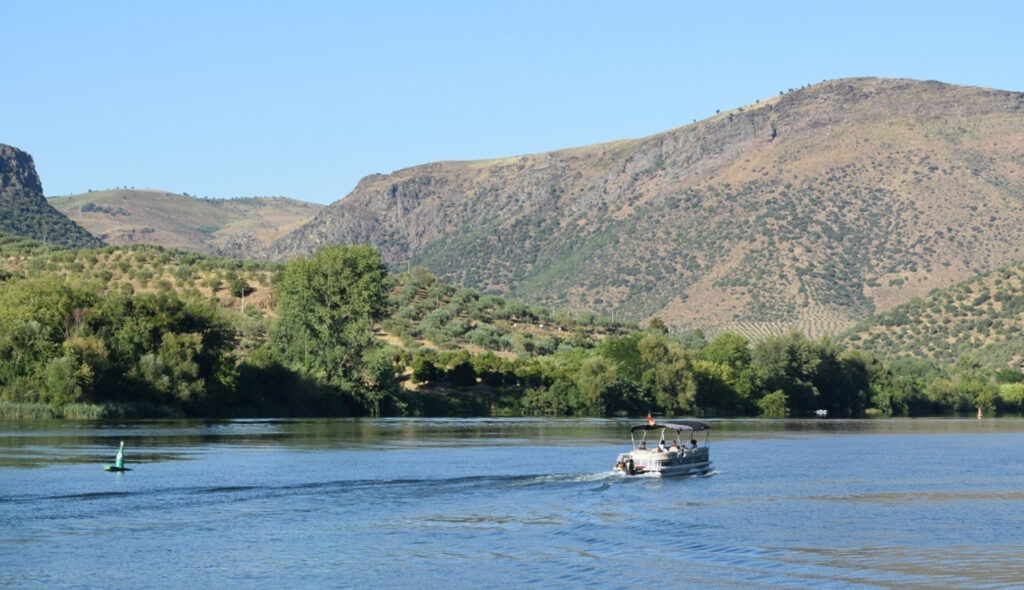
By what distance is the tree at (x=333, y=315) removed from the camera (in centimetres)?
9438

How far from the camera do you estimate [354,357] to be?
94.9 metres

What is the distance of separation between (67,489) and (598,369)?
218 ft

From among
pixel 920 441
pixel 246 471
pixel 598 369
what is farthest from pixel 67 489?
pixel 598 369

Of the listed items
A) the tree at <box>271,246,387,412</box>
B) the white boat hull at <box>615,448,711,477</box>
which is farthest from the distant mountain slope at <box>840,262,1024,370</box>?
the white boat hull at <box>615,448,711,477</box>

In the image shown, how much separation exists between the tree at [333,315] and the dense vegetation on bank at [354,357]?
12 centimetres

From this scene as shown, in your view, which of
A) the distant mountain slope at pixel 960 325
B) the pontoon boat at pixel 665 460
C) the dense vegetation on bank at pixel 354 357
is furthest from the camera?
the distant mountain slope at pixel 960 325

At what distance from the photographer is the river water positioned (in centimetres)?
3083

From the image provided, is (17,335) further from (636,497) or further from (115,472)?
(636,497)

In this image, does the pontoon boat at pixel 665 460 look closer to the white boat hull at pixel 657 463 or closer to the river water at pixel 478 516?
the white boat hull at pixel 657 463

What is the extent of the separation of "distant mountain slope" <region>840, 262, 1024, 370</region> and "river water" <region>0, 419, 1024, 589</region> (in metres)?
102

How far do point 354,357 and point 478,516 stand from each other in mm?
55805

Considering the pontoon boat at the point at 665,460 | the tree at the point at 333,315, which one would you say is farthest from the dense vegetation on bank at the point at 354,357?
the pontoon boat at the point at 665,460

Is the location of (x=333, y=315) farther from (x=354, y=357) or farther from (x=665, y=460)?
(x=665, y=460)

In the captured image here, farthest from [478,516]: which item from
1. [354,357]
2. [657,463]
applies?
[354,357]
